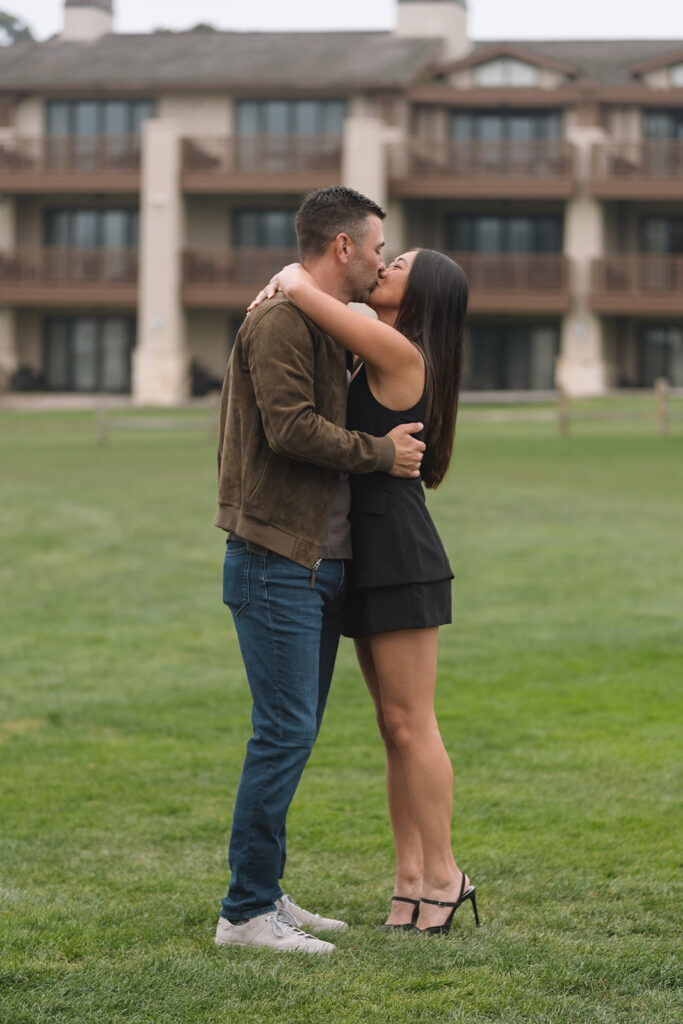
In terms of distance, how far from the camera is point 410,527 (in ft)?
13.9

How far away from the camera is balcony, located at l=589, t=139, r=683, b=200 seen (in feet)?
145

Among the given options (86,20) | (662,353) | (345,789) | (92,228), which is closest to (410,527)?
(345,789)

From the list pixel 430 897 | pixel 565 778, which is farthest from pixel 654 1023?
pixel 565 778

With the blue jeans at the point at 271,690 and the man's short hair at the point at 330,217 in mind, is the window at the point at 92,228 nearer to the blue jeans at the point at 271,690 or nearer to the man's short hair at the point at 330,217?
the man's short hair at the point at 330,217

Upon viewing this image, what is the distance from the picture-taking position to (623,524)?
15.7m

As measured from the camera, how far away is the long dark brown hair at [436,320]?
4289 millimetres

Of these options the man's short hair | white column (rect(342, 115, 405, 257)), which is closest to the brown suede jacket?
the man's short hair

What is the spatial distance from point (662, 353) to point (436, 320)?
4409cm

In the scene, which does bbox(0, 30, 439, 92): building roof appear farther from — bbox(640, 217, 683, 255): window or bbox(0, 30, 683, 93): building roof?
bbox(640, 217, 683, 255): window

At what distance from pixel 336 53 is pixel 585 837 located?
4474cm

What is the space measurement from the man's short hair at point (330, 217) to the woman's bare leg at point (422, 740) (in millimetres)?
1176

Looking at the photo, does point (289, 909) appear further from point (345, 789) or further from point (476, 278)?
point (476, 278)

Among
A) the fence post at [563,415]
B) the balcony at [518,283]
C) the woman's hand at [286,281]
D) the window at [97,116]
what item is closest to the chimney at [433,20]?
the balcony at [518,283]

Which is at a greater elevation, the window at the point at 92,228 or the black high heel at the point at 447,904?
the window at the point at 92,228
